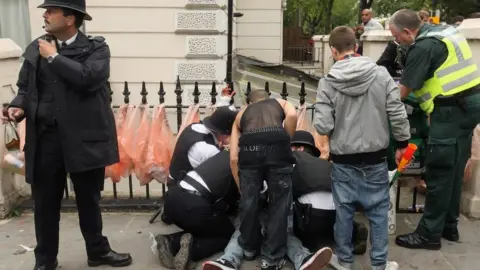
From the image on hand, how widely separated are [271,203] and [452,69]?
1790 mm

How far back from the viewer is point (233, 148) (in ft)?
12.7

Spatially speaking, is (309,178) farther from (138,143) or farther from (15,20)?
(15,20)

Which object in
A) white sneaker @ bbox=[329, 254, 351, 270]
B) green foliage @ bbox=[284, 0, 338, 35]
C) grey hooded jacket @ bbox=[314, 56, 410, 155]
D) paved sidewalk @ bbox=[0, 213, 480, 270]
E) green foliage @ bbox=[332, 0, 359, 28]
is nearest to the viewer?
grey hooded jacket @ bbox=[314, 56, 410, 155]

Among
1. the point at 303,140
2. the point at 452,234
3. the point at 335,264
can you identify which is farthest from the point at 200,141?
the point at 452,234

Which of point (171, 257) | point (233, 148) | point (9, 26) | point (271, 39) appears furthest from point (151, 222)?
point (271, 39)

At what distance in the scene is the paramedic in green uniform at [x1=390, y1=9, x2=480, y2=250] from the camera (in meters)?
4.00

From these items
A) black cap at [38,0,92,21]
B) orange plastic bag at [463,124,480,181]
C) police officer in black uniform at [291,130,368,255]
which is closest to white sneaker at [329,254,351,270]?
police officer in black uniform at [291,130,368,255]

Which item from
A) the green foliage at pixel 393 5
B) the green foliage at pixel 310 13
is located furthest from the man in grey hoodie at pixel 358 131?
the green foliage at pixel 393 5

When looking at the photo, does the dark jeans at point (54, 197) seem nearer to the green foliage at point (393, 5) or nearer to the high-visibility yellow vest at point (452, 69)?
the high-visibility yellow vest at point (452, 69)

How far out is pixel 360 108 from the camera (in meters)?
3.63

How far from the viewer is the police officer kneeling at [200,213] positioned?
12.8ft

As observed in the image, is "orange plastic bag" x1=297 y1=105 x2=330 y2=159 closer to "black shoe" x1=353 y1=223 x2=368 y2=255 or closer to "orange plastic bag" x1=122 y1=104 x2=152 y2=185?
"black shoe" x1=353 y1=223 x2=368 y2=255

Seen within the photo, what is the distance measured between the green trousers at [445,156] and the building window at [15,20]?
23.4 feet

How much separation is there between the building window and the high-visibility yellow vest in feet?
22.9
